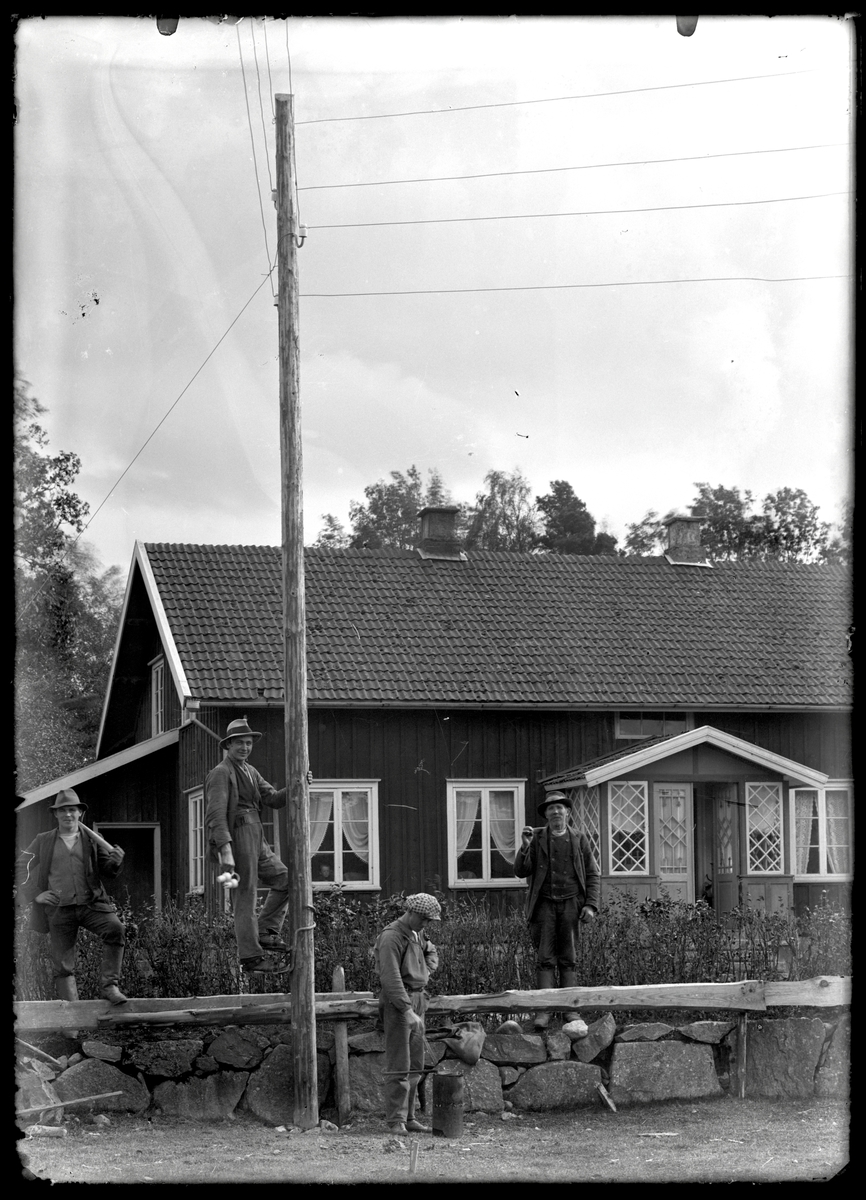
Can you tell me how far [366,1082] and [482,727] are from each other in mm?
9396

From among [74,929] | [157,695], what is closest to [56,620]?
[157,695]

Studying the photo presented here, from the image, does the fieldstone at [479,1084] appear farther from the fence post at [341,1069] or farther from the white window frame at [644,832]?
the white window frame at [644,832]

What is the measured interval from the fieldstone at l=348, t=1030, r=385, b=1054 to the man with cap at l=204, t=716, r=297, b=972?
1003 mm

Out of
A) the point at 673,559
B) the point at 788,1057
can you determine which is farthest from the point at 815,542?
the point at 788,1057

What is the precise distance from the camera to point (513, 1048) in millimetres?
12000

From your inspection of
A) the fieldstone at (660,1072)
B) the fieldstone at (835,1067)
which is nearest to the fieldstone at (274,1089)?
the fieldstone at (660,1072)

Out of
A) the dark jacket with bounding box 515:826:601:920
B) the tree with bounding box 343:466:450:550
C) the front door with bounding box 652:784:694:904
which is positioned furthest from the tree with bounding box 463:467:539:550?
the dark jacket with bounding box 515:826:601:920

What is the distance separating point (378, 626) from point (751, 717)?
5.90 meters

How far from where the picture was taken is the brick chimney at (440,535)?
2461 centimetres

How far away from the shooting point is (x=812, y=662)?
898 inches

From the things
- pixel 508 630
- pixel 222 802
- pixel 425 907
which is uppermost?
pixel 508 630

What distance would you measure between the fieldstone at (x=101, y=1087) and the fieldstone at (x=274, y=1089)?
2.79 ft

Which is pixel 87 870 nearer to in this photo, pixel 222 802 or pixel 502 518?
pixel 222 802

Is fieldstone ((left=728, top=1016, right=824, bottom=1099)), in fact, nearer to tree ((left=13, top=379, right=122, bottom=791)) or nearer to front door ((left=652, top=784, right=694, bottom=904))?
front door ((left=652, top=784, right=694, bottom=904))
